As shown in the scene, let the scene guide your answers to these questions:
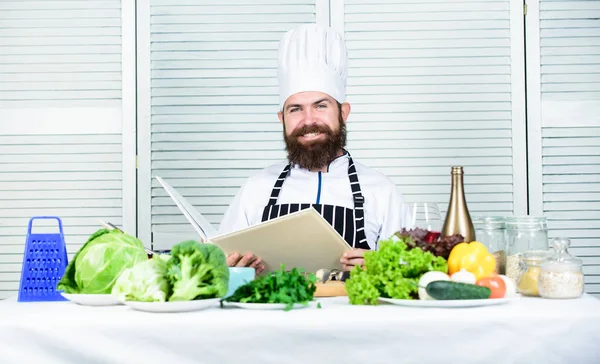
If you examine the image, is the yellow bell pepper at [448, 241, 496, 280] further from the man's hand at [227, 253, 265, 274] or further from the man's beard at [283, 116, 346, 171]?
the man's beard at [283, 116, 346, 171]

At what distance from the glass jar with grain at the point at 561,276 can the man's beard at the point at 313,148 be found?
138 cm

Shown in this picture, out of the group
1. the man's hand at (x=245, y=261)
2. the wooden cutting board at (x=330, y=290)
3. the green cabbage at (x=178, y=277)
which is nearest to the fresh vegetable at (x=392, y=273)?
the wooden cutting board at (x=330, y=290)

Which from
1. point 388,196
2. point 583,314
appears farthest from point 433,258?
point 388,196

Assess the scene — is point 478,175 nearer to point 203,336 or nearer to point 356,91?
point 356,91

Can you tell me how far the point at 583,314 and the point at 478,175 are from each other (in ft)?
7.57

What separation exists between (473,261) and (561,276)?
230 millimetres

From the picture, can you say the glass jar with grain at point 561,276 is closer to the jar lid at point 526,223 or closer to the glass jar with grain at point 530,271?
the glass jar with grain at point 530,271

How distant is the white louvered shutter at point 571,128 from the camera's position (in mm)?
3738

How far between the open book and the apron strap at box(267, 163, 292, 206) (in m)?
0.70

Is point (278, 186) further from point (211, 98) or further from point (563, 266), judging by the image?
point (563, 266)

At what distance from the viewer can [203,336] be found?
59.8 inches

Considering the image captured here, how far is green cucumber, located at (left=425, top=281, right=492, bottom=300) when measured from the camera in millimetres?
1604

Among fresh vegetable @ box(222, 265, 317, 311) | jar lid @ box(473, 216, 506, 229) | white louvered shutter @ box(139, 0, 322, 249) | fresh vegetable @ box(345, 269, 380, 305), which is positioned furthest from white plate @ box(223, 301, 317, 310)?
white louvered shutter @ box(139, 0, 322, 249)

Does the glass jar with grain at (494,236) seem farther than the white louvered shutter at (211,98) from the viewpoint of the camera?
No
